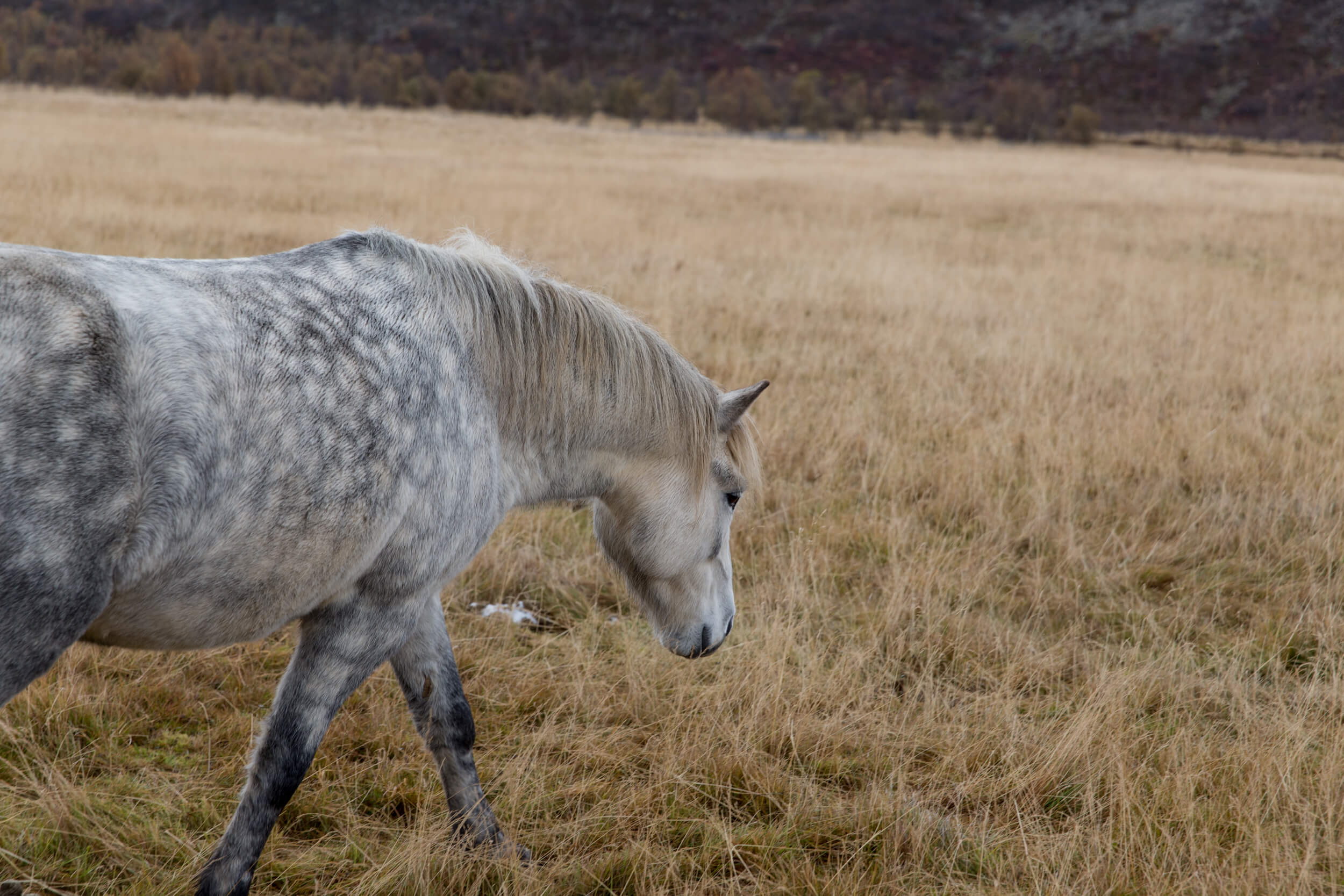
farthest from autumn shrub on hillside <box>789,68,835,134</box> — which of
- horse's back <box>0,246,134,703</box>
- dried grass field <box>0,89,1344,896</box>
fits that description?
horse's back <box>0,246,134,703</box>

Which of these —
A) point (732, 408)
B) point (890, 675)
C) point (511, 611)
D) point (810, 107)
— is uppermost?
point (810, 107)

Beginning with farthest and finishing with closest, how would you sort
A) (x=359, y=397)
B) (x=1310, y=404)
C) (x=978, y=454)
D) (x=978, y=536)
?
(x=1310, y=404) → (x=978, y=454) → (x=978, y=536) → (x=359, y=397)

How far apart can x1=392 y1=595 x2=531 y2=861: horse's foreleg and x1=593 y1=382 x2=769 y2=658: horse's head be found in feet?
2.01

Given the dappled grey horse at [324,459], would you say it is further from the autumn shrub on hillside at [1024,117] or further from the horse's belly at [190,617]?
the autumn shrub on hillside at [1024,117]

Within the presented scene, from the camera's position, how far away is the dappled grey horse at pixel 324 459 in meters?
1.64

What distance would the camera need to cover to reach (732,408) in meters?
2.87

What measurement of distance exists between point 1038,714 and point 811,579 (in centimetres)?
112

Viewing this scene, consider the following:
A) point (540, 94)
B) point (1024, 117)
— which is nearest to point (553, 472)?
point (1024, 117)

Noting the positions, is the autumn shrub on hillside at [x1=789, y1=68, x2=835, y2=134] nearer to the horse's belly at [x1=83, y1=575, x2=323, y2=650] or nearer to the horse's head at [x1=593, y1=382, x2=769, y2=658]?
the horse's head at [x1=593, y1=382, x2=769, y2=658]

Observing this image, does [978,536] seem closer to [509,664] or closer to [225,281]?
[509,664]

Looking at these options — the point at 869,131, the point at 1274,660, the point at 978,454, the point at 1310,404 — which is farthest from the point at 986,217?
the point at 869,131

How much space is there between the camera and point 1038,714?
11.1 feet

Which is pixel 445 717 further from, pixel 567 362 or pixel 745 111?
pixel 745 111

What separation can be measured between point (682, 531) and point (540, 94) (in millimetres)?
64110
